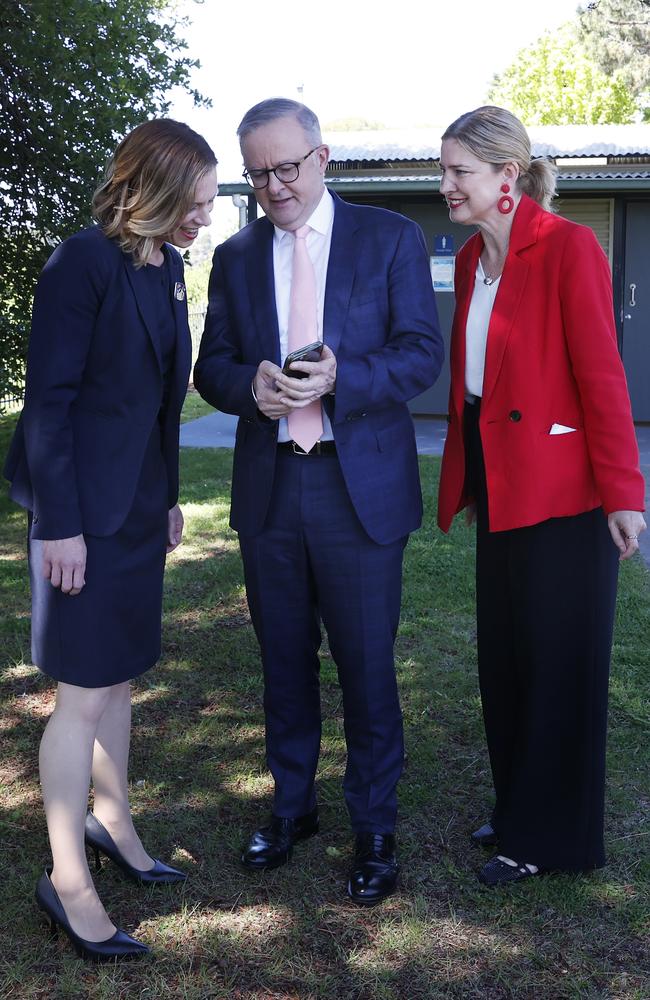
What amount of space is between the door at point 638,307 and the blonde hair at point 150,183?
10707 mm

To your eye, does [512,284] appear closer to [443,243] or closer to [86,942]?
[86,942]

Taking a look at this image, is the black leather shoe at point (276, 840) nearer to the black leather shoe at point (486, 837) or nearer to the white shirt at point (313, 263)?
the black leather shoe at point (486, 837)

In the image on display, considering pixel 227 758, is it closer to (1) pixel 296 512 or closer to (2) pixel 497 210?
(1) pixel 296 512

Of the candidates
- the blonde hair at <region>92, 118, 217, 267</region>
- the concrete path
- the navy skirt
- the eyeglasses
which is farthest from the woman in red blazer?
the concrete path

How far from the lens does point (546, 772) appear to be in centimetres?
312

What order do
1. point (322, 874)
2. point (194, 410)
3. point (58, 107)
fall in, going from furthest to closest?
1. point (194, 410)
2. point (58, 107)
3. point (322, 874)

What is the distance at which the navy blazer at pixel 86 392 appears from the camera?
255cm

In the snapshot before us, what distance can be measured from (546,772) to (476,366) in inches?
48.1

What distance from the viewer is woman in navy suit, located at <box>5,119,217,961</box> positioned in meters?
2.56

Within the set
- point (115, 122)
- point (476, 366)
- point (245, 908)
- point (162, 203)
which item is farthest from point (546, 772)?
point (115, 122)

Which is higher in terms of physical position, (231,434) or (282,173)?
(282,173)

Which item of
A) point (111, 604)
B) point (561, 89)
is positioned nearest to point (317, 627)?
point (111, 604)

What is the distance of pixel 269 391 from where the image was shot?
112 inches

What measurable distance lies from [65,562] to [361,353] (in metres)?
1.02
